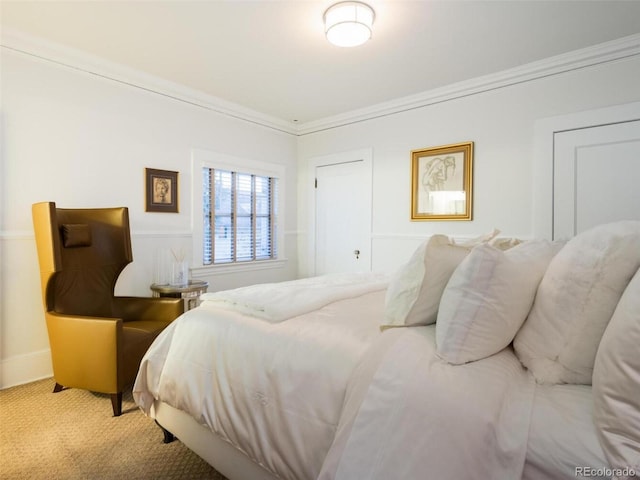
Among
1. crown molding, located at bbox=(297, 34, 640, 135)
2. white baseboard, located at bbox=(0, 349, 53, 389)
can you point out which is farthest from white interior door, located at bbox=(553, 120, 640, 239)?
white baseboard, located at bbox=(0, 349, 53, 389)

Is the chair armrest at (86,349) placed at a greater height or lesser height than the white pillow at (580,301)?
lesser

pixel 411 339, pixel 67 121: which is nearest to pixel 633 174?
pixel 411 339

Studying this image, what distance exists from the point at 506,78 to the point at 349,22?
1751 millimetres

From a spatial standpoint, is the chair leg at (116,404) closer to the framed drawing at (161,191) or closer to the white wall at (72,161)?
the white wall at (72,161)

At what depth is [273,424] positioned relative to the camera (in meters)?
1.27

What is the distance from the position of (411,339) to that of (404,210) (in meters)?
2.86

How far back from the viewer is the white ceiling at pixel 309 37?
7.51 feet

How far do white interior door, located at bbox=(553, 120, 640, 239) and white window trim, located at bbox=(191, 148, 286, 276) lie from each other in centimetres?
299

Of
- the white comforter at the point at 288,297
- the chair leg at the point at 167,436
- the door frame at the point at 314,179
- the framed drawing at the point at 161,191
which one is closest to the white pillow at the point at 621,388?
the white comforter at the point at 288,297

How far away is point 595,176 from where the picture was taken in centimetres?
284

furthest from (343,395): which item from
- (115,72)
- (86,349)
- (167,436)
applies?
(115,72)

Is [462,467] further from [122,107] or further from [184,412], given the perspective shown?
[122,107]

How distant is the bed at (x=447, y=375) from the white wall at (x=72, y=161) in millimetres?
1947

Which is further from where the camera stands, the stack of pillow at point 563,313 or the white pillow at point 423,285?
the white pillow at point 423,285
